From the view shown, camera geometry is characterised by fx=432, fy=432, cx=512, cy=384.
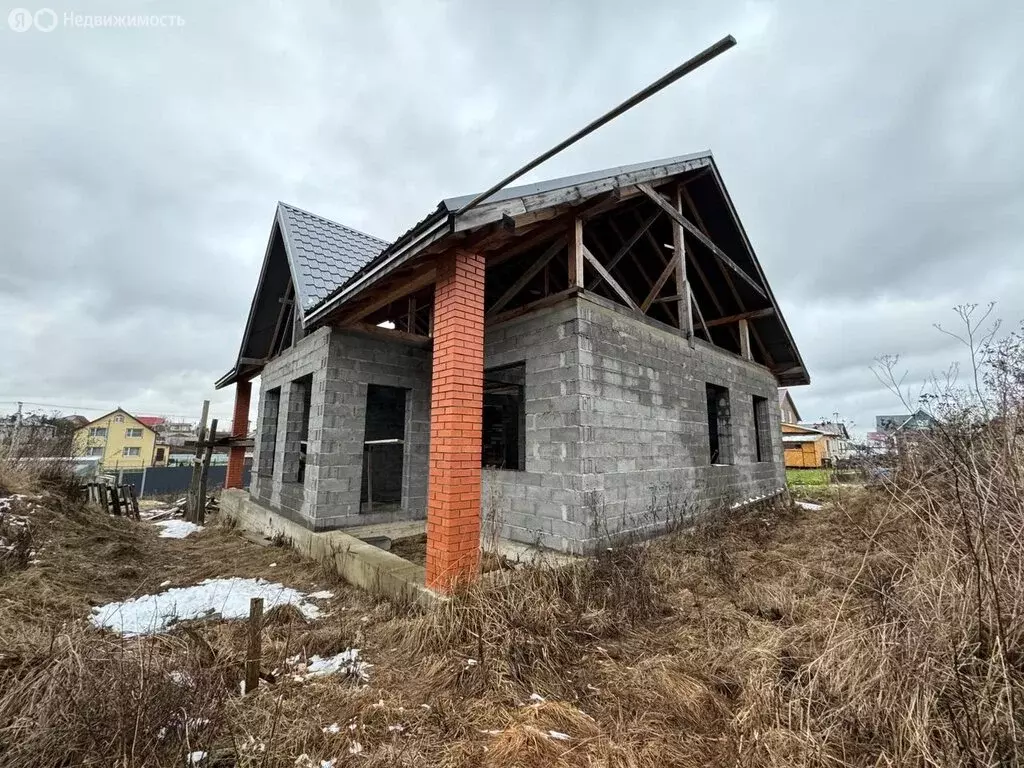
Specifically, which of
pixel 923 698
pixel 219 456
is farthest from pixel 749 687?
pixel 219 456

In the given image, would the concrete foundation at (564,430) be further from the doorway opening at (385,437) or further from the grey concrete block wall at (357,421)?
the doorway opening at (385,437)

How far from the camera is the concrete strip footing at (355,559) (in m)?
4.20

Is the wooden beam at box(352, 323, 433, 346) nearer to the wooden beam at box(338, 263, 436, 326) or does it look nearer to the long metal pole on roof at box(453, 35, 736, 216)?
the wooden beam at box(338, 263, 436, 326)

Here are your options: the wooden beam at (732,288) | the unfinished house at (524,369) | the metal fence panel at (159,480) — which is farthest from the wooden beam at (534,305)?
the metal fence panel at (159,480)

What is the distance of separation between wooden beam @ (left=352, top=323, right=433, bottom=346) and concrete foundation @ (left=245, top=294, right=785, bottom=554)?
0.12 m

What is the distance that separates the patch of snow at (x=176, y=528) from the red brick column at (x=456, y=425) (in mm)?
8934

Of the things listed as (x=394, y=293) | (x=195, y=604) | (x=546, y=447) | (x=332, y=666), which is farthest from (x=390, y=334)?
(x=332, y=666)

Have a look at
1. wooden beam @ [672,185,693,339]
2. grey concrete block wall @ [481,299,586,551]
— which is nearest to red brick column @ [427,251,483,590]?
grey concrete block wall @ [481,299,586,551]

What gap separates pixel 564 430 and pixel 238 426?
1138cm

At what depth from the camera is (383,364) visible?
7.34 m

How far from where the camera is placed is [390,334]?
7.33m

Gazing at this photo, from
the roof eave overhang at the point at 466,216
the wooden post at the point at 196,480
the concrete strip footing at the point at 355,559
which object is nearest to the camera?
the roof eave overhang at the point at 466,216

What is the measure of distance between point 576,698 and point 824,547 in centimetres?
461

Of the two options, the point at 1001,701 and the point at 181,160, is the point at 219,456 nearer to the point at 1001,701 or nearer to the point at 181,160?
the point at 181,160
